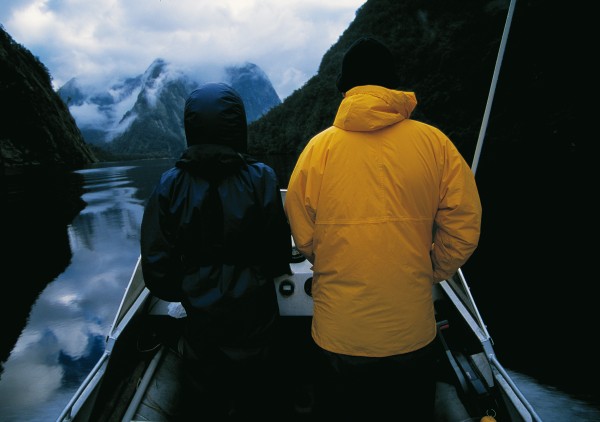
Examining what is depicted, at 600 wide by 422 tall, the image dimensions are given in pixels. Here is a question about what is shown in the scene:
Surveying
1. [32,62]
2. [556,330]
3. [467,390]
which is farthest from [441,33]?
[32,62]

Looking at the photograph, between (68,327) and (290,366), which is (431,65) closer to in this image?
(68,327)

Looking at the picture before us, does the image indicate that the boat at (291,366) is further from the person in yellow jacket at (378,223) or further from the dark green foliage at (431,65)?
the dark green foliage at (431,65)

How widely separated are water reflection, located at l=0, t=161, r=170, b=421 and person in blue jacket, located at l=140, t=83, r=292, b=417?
5.37 metres

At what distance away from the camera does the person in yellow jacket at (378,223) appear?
143 centimetres

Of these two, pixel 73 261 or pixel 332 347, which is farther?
pixel 73 261

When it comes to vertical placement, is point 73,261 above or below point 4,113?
below

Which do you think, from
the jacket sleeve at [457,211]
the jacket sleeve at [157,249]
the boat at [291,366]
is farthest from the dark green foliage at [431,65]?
the jacket sleeve at [157,249]

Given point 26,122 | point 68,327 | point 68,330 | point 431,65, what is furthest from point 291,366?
point 26,122

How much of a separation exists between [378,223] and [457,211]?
424 millimetres

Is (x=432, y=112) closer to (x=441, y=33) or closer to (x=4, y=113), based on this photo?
(x=441, y=33)

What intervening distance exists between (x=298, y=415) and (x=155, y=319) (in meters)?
1.51

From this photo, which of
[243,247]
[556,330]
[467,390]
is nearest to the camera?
[243,247]

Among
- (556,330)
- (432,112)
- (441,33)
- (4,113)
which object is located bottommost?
(556,330)

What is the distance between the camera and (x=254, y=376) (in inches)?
72.5
